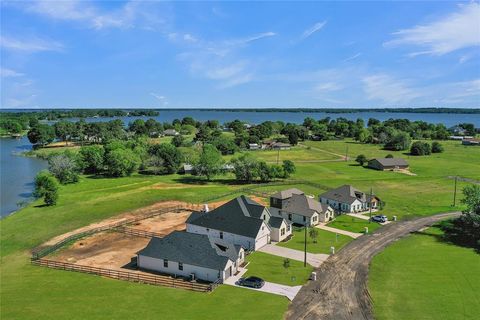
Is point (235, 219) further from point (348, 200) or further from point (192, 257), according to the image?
point (348, 200)

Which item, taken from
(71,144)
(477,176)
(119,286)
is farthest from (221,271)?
(71,144)

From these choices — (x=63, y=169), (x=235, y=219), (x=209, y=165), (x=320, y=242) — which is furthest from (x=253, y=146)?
(x=320, y=242)

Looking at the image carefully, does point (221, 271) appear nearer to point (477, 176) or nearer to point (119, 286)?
point (119, 286)

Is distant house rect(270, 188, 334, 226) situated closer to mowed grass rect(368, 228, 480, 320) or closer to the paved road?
the paved road

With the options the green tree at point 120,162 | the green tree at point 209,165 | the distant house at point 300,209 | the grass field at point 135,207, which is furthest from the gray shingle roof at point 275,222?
the green tree at point 120,162

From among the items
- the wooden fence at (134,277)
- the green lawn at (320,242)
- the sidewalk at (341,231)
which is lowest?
the wooden fence at (134,277)

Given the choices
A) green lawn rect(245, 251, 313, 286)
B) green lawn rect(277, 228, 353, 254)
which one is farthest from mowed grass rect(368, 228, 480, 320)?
green lawn rect(245, 251, 313, 286)

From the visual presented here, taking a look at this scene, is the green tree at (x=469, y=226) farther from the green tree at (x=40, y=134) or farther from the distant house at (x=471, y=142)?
the green tree at (x=40, y=134)
